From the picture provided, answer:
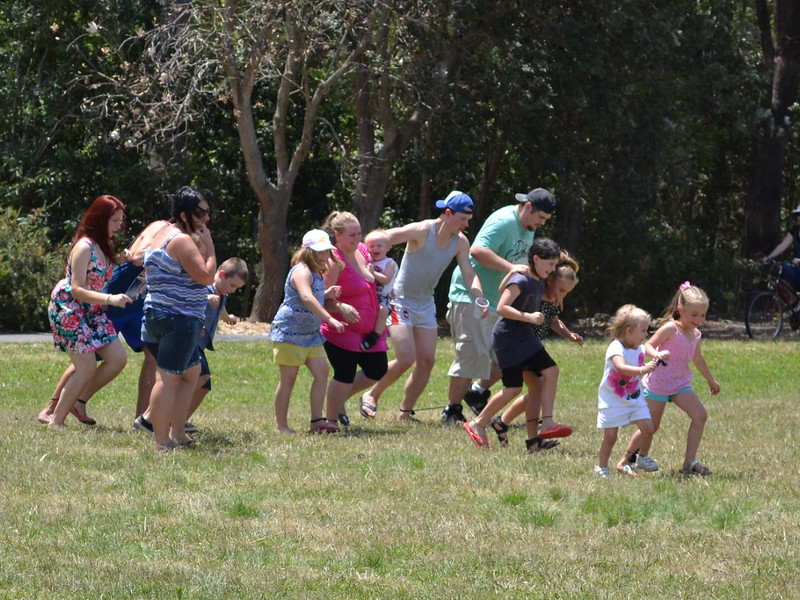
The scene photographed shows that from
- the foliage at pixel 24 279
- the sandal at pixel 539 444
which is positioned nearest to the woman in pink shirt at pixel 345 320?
the sandal at pixel 539 444

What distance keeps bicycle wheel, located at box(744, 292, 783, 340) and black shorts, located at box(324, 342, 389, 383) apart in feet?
40.1

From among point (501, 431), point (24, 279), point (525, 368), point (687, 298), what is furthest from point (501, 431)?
point (24, 279)

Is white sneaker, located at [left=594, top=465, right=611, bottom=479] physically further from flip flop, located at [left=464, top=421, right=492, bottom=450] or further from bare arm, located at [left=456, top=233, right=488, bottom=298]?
bare arm, located at [left=456, top=233, right=488, bottom=298]

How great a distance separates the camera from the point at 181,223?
8367mm

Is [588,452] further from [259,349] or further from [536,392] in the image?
[259,349]

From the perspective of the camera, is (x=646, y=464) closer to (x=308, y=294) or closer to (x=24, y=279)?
(x=308, y=294)

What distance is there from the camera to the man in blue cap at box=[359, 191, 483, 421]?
1016 cm

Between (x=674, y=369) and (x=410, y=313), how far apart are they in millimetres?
2822

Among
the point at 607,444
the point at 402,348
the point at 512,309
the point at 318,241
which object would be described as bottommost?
the point at 607,444

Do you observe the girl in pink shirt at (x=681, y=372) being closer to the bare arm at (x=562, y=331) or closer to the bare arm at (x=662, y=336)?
the bare arm at (x=662, y=336)

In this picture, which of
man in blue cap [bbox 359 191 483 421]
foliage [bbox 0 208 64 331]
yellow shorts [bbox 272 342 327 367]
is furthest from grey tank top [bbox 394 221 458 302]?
foliage [bbox 0 208 64 331]

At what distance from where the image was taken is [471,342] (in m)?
10.4

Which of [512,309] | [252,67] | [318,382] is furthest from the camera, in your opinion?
[252,67]

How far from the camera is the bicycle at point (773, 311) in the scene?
20547mm
